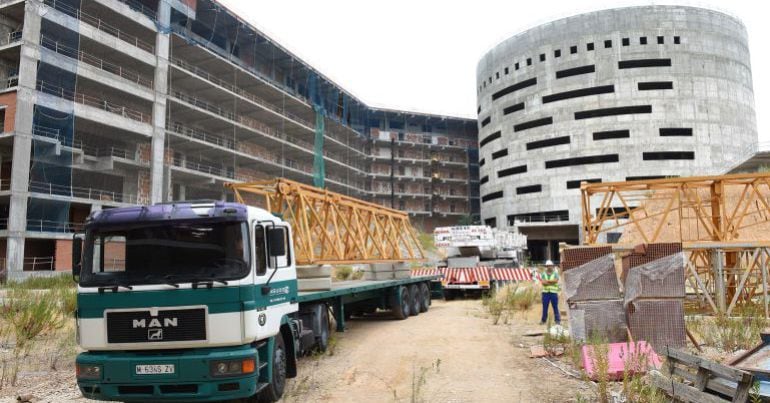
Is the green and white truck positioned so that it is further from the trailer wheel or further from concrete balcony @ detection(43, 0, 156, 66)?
concrete balcony @ detection(43, 0, 156, 66)

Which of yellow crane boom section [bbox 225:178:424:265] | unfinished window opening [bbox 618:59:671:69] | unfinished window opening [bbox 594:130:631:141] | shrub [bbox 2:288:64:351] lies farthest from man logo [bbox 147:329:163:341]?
unfinished window opening [bbox 618:59:671:69]

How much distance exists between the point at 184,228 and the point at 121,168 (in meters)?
34.4

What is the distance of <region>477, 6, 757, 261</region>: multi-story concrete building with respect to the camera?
58.7 m

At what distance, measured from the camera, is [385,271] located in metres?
16.7

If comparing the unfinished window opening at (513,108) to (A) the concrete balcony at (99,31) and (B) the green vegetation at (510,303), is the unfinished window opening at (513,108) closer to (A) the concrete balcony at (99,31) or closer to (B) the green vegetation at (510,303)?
(A) the concrete balcony at (99,31)

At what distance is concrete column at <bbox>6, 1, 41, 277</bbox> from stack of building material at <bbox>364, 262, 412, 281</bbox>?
22.8m

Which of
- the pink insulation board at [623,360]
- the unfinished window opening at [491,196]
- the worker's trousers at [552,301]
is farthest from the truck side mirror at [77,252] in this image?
the unfinished window opening at [491,196]

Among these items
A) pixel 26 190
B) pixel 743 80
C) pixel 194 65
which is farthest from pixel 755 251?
pixel 743 80

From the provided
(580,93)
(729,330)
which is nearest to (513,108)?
(580,93)

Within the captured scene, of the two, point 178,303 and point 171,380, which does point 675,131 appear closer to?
point 178,303

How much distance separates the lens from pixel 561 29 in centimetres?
6244

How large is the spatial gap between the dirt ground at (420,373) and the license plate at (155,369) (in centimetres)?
185

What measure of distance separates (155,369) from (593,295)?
788 centimetres

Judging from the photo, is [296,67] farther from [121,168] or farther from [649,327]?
[649,327]
